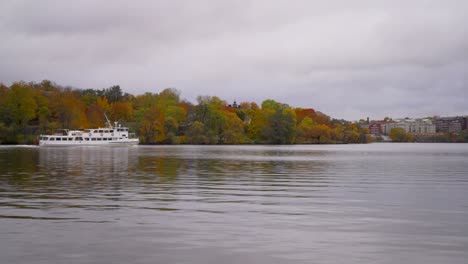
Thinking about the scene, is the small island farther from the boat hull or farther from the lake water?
the lake water

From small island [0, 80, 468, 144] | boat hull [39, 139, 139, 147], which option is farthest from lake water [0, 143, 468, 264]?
small island [0, 80, 468, 144]

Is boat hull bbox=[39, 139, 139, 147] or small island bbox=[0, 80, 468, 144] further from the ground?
small island bbox=[0, 80, 468, 144]

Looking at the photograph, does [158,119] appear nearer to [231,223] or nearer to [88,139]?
[88,139]

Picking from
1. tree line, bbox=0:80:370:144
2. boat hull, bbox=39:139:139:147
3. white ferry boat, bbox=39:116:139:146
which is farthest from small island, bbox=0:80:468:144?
boat hull, bbox=39:139:139:147

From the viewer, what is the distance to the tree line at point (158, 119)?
422 ft

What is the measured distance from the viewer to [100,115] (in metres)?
148

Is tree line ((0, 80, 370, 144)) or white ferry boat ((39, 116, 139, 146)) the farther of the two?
tree line ((0, 80, 370, 144))

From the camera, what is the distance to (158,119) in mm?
146875

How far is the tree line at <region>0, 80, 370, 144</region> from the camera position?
422 feet

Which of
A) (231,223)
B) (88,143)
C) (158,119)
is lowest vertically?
(231,223)

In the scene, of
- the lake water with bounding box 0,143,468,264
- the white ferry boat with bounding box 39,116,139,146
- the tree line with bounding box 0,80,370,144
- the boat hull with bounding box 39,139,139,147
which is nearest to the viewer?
the lake water with bounding box 0,143,468,264

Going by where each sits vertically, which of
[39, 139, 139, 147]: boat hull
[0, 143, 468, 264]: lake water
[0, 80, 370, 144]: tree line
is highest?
[0, 80, 370, 144]: tree line

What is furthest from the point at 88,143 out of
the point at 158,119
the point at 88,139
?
the point at 158,119

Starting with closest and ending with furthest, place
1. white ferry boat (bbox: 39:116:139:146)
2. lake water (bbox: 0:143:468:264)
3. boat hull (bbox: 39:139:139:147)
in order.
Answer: lake water (bbox: 0:143:468:264)
boat hull (bbox: 39:139:139:147)
white ferry boat (bbox: 39:116:139:146)
